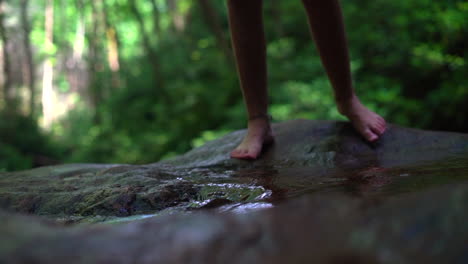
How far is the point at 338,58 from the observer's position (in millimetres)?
2422

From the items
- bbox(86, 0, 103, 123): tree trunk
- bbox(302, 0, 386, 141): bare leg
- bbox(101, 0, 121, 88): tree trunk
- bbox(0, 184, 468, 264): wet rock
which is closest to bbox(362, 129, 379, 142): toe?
bbox(302, 0, 386, 141): bare leg

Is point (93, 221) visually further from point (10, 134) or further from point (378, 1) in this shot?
point (10, 134)

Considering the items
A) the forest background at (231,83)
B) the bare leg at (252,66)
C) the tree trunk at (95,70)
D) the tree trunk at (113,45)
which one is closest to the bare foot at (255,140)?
the bare leg at (252,66)

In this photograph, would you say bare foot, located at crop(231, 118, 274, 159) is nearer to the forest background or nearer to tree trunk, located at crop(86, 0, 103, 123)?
the forest background

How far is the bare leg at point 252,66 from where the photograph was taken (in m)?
2.41

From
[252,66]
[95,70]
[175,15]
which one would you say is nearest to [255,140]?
[252,66]

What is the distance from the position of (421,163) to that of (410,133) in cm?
60

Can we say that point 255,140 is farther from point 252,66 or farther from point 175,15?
point 175,15

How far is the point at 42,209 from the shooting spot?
5.12 ft

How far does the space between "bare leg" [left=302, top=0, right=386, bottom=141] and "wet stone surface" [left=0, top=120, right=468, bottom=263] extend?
8cm

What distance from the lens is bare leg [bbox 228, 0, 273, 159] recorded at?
7.91ft

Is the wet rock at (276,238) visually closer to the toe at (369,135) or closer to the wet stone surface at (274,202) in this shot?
the wet stone surface at (274,202)

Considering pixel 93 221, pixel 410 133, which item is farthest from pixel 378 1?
pixel 93 221

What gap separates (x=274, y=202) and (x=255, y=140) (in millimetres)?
1148
